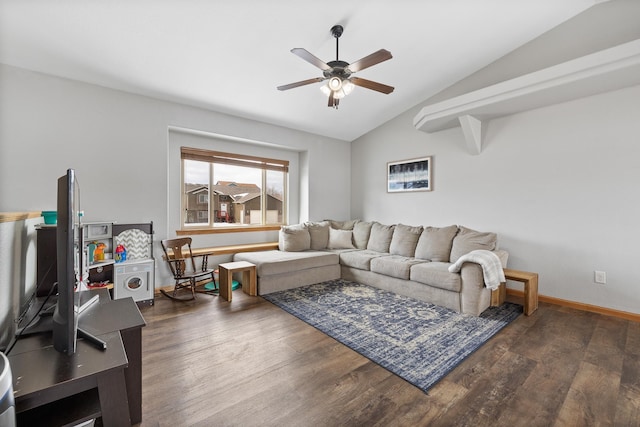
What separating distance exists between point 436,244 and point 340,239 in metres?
1.63

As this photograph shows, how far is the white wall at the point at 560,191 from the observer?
293 centimetres

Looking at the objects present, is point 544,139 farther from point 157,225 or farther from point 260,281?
point 157,225

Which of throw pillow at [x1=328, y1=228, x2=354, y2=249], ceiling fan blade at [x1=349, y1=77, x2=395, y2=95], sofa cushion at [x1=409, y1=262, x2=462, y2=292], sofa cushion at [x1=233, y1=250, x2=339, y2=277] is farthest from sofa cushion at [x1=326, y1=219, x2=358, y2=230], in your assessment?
ceiling fan blade at [x1=349, y1=77, x2=395, y2=95]

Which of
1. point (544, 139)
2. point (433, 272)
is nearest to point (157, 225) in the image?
point (433, 272)

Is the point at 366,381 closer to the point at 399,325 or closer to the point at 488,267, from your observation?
the point at 399,325

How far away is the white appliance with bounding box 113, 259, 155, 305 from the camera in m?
3.15

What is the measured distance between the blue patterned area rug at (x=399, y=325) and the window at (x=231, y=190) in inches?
70.5

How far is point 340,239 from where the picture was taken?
488cm

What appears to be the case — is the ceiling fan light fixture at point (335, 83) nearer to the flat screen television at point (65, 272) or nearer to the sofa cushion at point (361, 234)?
the flat screen television at point (65, 272)

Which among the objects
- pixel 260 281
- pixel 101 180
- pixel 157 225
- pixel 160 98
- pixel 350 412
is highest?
pixel 160 98

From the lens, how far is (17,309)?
152 cm

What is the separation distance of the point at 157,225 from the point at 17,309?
91.2 inches

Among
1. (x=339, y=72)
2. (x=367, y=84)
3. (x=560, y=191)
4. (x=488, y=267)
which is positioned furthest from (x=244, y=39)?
(x=560, y=191)

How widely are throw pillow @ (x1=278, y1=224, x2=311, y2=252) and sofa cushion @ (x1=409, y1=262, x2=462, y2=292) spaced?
1.82m
